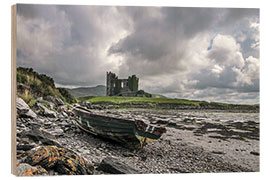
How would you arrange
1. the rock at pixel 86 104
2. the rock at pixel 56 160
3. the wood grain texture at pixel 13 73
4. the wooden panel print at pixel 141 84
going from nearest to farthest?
the rock at pixel 56 160, the wood grain texture at pixel 13 73, the wooden panel print at pixel 141 84, the rock at pixel 86 104

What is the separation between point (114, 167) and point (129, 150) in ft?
1.82

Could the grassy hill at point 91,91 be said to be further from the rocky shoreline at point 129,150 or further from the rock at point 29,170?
the rock at point 29,170

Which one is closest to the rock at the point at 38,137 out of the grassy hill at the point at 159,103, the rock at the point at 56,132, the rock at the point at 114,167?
the rock at the point at 56,132

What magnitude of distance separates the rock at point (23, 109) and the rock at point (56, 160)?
76 cm

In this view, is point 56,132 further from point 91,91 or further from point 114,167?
point 114,167

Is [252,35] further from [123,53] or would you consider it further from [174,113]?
[123,53]

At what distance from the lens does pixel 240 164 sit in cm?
374

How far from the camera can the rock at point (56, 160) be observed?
118 inches

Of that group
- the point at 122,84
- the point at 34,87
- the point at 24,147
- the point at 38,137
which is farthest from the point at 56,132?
the point at 122,84

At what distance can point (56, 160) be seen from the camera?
10.1ft

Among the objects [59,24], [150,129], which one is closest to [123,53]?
[59,24]

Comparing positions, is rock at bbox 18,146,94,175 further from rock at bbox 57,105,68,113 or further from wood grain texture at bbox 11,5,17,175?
rock at bbox 57,105,68,113

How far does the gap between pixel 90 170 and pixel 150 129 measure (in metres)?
1.36

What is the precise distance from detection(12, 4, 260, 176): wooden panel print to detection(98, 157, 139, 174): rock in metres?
0.02
